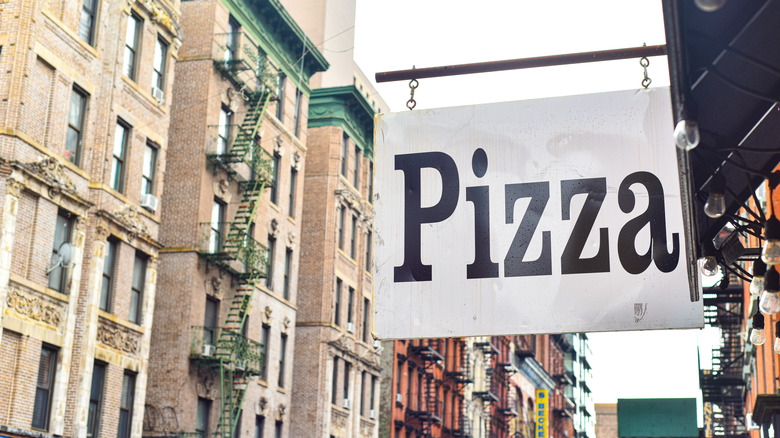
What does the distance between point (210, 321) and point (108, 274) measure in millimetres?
7106

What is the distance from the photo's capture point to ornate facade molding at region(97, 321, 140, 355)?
25.9m

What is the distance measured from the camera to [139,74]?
1115 inches

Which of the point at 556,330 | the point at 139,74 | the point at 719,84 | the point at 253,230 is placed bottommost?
the point at 556,330

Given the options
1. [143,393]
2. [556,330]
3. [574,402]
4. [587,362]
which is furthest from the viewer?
[587,362]

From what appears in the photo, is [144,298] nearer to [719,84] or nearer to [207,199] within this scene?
[207,199]

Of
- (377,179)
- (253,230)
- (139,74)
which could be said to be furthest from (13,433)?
(377,179)

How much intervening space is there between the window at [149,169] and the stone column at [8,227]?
6.39m

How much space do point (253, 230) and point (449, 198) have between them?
3033cm

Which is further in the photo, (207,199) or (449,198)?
(207,199)

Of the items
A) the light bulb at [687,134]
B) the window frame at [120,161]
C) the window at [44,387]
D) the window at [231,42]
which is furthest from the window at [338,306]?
the light bulb at [687,134]

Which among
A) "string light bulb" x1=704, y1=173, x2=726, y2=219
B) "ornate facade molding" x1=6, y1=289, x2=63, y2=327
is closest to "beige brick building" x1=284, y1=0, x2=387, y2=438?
"ornate facade molding" x1=6, y1=289, x2=63, y2=327

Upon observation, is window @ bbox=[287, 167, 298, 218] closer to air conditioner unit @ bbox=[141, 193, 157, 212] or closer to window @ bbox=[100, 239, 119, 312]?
air conditioner unit @ bbox=[141, 193, 157, 212]

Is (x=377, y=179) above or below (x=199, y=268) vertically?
below

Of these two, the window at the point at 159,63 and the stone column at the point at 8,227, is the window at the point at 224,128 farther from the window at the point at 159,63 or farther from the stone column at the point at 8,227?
the stone column at the point at 8,227
